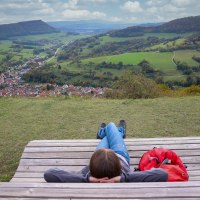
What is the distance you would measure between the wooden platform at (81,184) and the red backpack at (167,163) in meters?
0.23

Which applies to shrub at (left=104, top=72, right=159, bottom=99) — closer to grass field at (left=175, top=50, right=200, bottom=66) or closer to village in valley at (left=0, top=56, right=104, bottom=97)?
village in valley at (left=0, top=56, right=104, bottom=97)

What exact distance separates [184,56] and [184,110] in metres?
64.0

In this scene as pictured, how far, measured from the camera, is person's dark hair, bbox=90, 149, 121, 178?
2553 millimetres

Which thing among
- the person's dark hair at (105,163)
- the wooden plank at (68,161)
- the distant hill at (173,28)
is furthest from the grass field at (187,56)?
the person's dark hair at (105,163)

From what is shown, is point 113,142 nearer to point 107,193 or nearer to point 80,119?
point 107,193

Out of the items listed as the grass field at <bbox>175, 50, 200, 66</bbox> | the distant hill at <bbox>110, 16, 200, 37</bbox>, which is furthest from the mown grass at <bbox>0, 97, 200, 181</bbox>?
the distant hill at <bbox>110, 16, 200, 37</bbox>

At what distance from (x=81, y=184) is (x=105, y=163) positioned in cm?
25

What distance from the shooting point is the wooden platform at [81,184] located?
93.5 inches

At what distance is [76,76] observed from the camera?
60.1 metres

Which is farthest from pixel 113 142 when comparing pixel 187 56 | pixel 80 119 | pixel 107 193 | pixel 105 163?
pixel 187 56

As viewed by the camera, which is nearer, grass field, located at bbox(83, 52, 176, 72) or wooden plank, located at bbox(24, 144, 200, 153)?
wooden plank, located at bbox(24, 144, 200, 153)

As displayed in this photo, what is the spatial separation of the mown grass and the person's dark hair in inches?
116

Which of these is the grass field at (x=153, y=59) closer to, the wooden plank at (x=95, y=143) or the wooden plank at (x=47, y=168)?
the wooden plank at (x=95, y=143)

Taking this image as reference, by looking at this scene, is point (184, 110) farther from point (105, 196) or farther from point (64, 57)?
point (64, 57)
